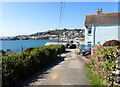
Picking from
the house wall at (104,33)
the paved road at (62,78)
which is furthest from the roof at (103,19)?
the paved road at (62,78)

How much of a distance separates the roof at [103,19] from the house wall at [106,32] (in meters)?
0.75

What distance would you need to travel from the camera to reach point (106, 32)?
70.2 ft

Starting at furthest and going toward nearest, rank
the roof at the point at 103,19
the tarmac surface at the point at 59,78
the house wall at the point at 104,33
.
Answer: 1. the roof at the point at 103,19
2. the house wall at the point at 104,33
3. the tarmac surface at the point at 59,78

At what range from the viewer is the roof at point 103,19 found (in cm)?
2149

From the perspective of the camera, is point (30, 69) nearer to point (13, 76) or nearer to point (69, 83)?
point (13, 76)

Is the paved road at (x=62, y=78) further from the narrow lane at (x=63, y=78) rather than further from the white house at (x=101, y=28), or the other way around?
the white house at (x=101, y=28)

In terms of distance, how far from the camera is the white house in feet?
68.7

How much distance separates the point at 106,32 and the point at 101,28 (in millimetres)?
1184

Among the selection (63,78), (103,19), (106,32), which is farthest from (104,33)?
(63,78)

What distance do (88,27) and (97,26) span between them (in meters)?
1.98

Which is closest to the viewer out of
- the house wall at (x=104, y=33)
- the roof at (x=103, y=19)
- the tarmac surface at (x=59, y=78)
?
the tarmac surface at (x=59, y=78)

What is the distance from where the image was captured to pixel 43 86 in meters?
5.61

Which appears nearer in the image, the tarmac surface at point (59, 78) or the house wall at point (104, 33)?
the tarmac surface at point (59, 78)

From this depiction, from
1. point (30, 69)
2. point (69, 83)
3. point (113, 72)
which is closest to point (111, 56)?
point (113, 72)
